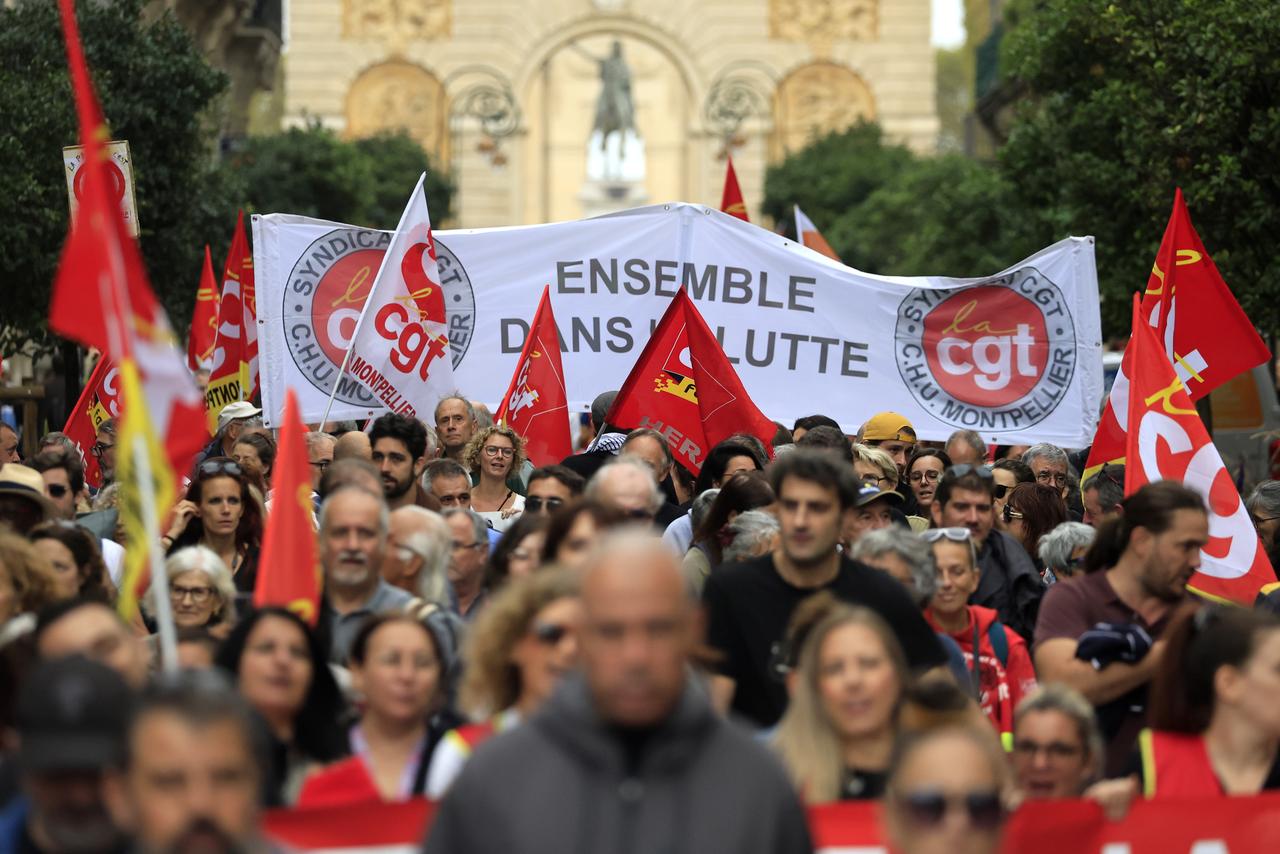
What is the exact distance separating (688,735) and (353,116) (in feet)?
202

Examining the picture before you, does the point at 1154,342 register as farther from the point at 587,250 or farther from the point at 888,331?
the point at 587,250

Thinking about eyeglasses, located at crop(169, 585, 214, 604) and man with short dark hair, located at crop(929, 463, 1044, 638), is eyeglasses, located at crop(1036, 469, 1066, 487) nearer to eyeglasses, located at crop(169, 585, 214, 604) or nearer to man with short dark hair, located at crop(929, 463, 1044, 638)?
man with short dark hair, located at crop(929, 463, 1044, 638)

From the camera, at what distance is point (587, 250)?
12812 mm

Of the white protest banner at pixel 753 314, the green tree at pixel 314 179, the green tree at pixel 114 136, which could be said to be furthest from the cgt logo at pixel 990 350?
the green tree at pixel 314 179

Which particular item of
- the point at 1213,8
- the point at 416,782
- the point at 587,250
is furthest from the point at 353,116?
the point at 416,782

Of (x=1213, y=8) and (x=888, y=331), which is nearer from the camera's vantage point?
(x=888, y=331)

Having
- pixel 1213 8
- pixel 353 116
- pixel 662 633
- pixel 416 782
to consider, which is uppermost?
pixel 353 116

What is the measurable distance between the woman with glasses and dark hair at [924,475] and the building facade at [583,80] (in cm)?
5261

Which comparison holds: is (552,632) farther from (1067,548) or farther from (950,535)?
(1067,548)

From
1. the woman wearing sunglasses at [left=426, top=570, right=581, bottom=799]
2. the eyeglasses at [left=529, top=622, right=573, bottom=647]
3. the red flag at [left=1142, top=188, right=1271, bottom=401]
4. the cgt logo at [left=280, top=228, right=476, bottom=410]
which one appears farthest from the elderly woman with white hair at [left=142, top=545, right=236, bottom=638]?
the red flag at [left=1142, top=188, right=1271, bottom=401]

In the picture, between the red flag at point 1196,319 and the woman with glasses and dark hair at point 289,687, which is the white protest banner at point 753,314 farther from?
the woman with glasses and dark hair at point 289,687

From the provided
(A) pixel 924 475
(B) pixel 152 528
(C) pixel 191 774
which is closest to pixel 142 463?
(B) pixel 152 528

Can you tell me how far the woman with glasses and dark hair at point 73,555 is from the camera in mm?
7277

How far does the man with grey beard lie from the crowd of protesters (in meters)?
0.01
